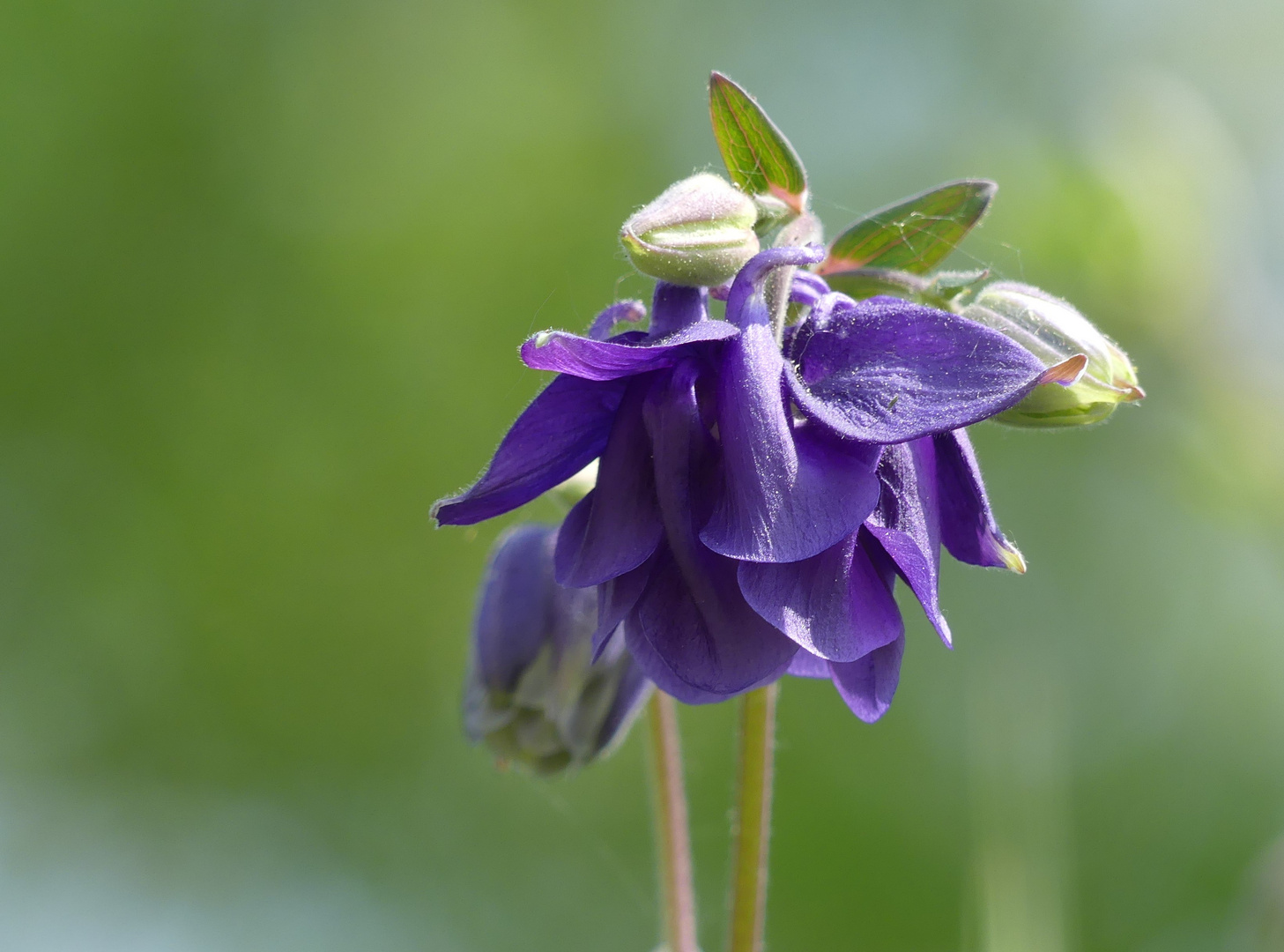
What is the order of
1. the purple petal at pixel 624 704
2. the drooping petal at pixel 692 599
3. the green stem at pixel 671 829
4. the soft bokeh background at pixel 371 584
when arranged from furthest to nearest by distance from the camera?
1. the soft bokeh background at pixel 371 584
2. the purple petal at pixel 624 704
3. the green stem at pixel 671 829
4. the drooping petal at pixel 692 599

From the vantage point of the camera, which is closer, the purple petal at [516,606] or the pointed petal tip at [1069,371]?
the pointed petal tip at [1069,371]

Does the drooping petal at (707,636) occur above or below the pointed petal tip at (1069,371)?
below

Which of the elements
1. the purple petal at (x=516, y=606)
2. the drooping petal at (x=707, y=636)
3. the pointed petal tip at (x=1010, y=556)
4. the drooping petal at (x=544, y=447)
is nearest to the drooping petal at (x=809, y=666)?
the drooping petal at (x=707, y=636)

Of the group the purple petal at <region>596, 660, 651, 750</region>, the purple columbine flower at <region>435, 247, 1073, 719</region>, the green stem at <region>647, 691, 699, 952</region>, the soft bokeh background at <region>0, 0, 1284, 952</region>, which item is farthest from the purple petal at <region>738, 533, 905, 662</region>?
the soft bokeh background at <region>0, 0, 1284, 952</region>

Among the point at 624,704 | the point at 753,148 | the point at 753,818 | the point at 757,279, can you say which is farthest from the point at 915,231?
the point at 624,704

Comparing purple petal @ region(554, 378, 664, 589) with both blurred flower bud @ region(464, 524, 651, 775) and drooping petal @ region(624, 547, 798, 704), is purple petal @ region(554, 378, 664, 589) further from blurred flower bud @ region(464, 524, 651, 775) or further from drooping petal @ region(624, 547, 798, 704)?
blurred flower bud @ region(464, 524, 651, 775)

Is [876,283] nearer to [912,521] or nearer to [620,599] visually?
[912,521]

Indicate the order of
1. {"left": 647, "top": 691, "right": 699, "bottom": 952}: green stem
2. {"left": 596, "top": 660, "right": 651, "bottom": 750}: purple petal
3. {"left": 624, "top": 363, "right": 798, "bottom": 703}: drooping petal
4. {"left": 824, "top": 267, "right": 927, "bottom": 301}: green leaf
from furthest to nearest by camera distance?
{"left": 596, "top": 660, "right": 651, "bottom": 750}: purple petal, {"left": 647, "top": 691, "right": 699, "bottom": 952}: green stem, {"left": 824, "top": 267, "right": 927, "bottom": 301}: green leaf, {"left": 624, "top": 363, "right": 798, "bottom": 703}: drooping petal

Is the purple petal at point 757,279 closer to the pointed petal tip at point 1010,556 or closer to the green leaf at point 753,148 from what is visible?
the green leaf at point 753,148
